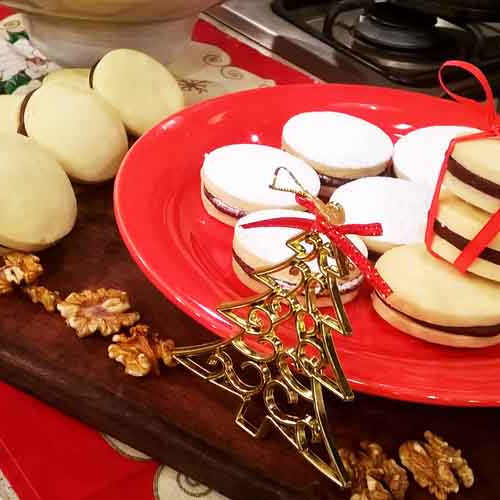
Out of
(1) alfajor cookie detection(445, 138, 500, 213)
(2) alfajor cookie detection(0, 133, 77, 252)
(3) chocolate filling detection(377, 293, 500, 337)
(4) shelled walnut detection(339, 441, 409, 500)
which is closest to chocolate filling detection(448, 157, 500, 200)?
(1) alfajor cookie detection(445, 138, 500, 213)

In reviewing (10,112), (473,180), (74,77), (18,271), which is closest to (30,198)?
(18,271)

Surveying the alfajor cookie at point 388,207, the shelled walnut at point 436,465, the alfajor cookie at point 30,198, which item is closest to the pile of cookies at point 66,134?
the alfajor cookie at point 30,198

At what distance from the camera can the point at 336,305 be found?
16.9 inches

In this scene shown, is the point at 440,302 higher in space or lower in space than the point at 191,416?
higher

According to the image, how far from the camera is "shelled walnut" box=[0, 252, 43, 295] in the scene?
1.96 ft

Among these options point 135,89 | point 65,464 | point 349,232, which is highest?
point 349,232

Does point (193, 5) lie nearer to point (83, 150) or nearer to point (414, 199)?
point (83, 150)

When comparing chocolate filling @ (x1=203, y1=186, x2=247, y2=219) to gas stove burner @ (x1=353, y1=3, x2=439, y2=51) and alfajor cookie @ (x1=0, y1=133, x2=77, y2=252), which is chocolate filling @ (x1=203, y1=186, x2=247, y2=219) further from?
gas stove burner @ (x1=353, y1=3, x2=439, y2=51)

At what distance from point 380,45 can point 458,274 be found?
2.21 ft

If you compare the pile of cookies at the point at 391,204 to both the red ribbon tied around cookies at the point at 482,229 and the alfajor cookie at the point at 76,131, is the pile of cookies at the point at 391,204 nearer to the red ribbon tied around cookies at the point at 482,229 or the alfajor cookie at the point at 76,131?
the red ribbon tied around cookies at the point at 482,229

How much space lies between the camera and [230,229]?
675 millimetres

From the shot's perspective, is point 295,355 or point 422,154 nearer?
point 295,355

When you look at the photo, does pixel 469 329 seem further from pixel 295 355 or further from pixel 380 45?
pixel 380 45

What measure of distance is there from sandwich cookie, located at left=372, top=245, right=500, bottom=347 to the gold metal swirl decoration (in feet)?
0.25
